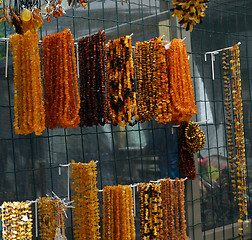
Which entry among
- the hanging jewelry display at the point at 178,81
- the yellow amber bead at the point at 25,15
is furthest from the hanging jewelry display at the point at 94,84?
the yellow amber bead at the point at 25,15

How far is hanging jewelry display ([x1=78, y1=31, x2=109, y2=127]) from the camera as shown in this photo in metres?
3.16

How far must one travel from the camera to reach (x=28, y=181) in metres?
3.37

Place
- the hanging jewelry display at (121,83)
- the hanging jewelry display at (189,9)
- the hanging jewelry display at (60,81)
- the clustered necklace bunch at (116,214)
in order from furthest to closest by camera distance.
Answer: the clustered necklace bunch at (116,214) → the hanging jewelry display at (121,83) → the hanging jewelry display at (60,81) → the hanging jewelry display at (189,9)

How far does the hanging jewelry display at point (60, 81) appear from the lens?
305 cm

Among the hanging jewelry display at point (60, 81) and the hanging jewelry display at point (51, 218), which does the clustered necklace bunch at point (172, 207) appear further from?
the hanging jewelry display at point (60, 81)

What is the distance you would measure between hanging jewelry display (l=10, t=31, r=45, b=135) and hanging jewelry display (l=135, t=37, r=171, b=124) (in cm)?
84

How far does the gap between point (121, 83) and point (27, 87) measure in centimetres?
69

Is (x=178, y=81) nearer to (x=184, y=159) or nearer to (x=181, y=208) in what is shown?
(x=184, y=159)

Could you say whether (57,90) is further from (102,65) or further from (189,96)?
(189,96)

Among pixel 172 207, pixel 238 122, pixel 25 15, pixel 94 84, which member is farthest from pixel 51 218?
pixel 238 122

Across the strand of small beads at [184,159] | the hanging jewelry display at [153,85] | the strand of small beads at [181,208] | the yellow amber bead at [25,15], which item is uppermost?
the yellow amber bead at [25,15]

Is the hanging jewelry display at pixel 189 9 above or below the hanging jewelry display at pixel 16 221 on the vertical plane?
above

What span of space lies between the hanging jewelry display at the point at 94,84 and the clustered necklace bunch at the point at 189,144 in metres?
1.00

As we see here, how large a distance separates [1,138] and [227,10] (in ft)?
9.18
